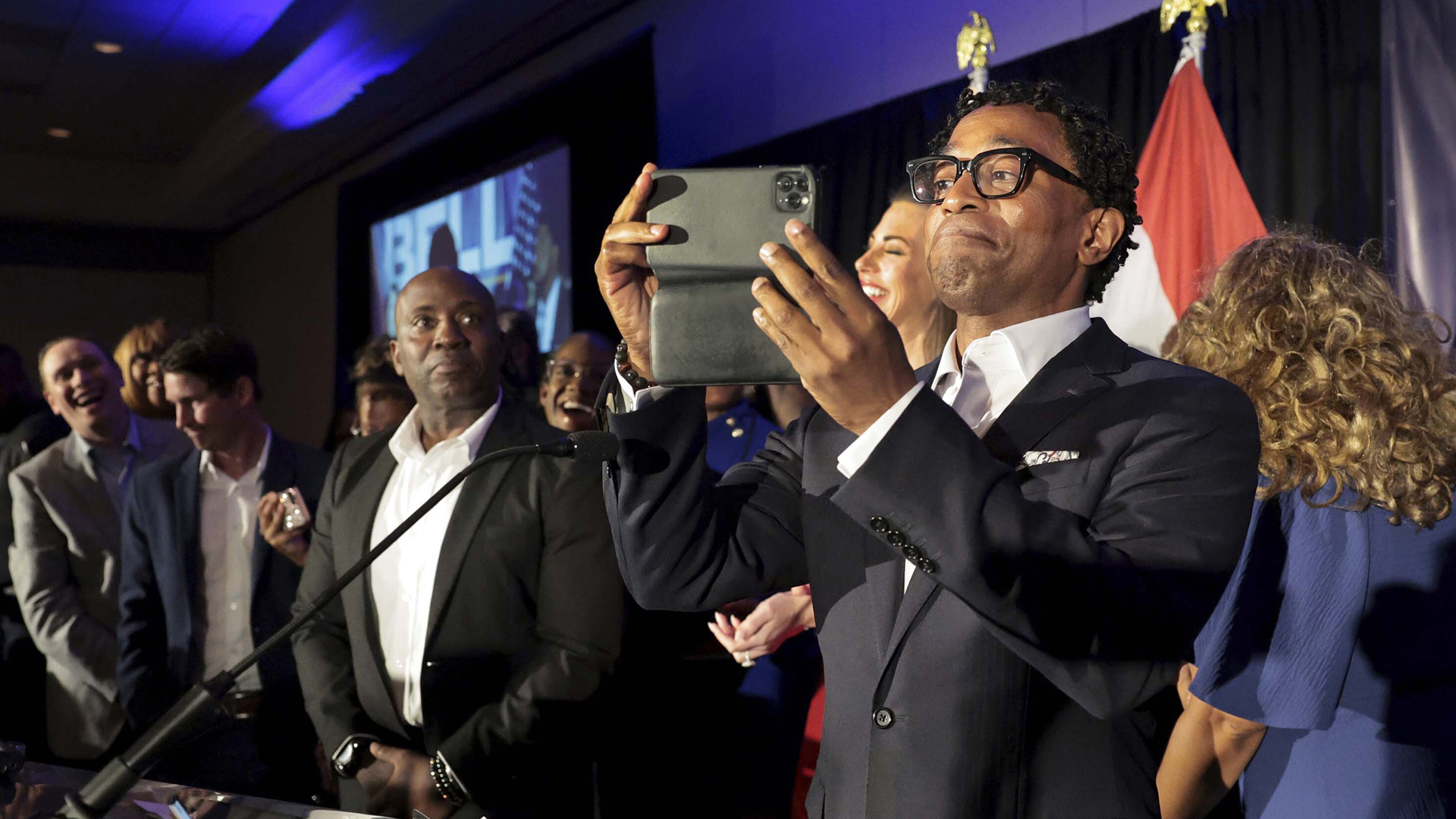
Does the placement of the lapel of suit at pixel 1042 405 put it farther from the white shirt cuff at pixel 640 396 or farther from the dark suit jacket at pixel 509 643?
the dark suit jacket at pixel 509 643

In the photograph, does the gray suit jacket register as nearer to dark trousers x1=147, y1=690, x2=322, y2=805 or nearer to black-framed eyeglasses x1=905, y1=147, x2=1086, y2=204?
dark trousers x1=147, y1=690, x2=322, y2=805

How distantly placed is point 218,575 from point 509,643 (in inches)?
46.9

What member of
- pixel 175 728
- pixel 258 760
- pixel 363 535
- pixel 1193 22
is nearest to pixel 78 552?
pixel 258 760

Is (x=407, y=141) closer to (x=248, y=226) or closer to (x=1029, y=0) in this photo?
(x=248, y=226)

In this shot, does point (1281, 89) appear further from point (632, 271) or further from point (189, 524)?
point (189, 524)

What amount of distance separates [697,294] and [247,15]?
662cm

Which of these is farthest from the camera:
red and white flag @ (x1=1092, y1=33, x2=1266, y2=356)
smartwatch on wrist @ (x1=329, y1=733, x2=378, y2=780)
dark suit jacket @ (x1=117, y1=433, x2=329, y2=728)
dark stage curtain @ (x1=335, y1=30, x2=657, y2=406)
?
dark stage curtain @ (x1=335, y1=30, x2=657, y2=406)

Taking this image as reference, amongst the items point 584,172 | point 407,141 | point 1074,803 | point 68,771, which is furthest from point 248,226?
point 1074,803

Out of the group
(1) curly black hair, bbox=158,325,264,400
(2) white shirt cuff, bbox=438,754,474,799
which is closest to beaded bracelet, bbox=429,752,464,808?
(2) white shirt cuff, bbox=438,754,474,799

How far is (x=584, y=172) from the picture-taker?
213 inches

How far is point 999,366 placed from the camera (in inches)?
48.2

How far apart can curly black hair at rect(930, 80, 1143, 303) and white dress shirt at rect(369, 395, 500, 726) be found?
1335 millimetres

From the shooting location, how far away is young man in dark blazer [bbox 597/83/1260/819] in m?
0.92

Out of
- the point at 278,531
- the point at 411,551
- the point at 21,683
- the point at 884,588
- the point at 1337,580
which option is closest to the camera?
the point at 884,588
